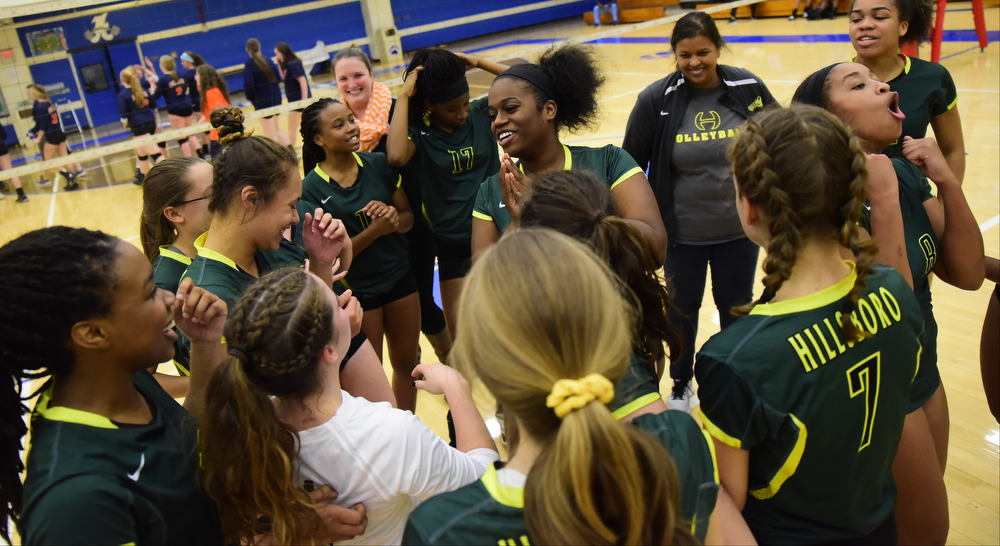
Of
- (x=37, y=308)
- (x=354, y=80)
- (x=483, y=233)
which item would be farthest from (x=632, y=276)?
(x=354, y=80)

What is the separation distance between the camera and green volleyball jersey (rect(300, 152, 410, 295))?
10.0ft

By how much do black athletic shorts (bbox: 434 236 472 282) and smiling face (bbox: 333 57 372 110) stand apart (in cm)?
110

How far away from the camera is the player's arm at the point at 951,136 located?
9.69 ft

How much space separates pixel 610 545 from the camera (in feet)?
3.34

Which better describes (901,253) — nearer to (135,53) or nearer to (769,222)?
(769,222)

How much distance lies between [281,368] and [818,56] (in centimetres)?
1263

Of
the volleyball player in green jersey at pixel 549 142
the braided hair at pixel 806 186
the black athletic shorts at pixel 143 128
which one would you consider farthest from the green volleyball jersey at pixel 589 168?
the black athletic shorts at pixel 143 128

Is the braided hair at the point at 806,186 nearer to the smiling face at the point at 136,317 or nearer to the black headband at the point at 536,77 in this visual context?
the black headband at the point at 536,77

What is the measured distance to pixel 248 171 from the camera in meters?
2.23

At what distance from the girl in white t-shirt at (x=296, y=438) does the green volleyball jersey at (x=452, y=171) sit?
1695 millimetres

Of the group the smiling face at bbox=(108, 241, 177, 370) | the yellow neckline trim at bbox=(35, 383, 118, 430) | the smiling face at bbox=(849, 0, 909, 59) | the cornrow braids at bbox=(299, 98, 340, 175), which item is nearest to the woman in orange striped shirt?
the cornrow braids at bbox=(299, 98, 340, 175)

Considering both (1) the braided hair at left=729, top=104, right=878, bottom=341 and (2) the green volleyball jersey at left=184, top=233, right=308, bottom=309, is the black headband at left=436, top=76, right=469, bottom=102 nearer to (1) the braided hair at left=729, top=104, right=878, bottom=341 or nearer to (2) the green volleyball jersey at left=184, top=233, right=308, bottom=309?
(2) the green volleyball jersey at left=184, top=233, right=308, bottom=309

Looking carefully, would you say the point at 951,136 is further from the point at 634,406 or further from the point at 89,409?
the point at 89,409

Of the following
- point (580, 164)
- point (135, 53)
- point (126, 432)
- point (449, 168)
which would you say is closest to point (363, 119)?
point (449, 168)
